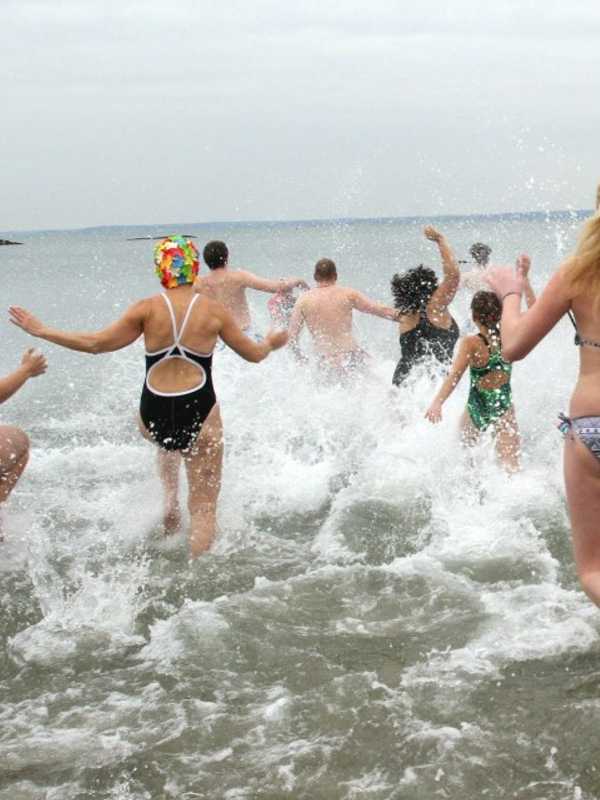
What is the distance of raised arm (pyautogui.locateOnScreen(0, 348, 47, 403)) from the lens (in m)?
5.46

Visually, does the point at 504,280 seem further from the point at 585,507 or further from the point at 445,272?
the point at 445,272

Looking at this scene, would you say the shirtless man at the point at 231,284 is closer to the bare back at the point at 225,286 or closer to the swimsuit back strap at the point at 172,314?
the bare back at the point at 225,286

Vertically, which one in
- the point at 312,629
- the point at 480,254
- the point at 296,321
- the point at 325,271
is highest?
the point at 480,254

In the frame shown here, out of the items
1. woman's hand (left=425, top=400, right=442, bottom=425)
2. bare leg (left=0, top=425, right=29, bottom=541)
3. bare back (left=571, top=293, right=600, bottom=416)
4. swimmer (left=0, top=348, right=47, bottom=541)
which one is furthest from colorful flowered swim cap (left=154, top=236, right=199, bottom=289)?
bare back (left=571, top=293, right=600, bottom=416)

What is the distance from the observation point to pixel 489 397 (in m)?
7.20

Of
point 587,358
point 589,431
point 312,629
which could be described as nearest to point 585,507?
point 589,431

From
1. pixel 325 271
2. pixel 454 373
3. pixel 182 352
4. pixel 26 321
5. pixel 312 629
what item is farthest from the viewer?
pixel 325 271

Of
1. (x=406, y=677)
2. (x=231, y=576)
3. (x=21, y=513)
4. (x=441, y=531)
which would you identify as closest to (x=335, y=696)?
(x=406, y=677)

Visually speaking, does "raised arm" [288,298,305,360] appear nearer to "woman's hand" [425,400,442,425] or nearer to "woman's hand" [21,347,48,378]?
"woman's hand" [425,400,442,425]

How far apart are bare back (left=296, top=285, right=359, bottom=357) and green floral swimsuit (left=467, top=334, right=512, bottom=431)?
8.63ft

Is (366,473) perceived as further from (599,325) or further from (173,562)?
(599,325)

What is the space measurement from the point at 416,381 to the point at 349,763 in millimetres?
5781

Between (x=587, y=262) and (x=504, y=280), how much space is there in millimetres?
561

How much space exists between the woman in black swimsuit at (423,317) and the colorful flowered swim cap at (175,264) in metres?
Answer: 3.27
